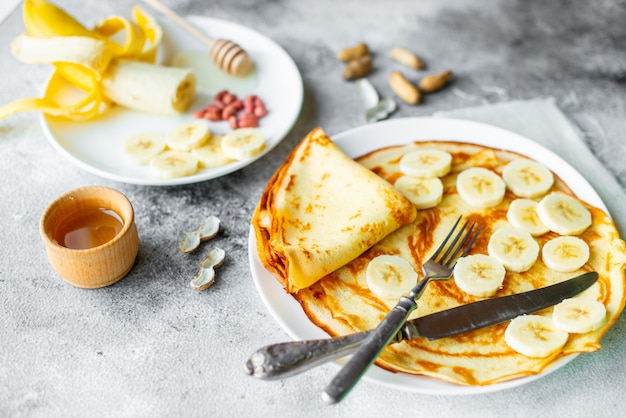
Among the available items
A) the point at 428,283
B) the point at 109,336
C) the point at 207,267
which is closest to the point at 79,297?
the point at 109,336

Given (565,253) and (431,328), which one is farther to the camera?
(565,253)

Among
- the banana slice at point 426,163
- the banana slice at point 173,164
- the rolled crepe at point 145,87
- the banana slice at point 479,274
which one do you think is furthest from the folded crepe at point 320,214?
the rolled crepe at point 145,87

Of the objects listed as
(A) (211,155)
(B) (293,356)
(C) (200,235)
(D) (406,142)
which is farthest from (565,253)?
(A) (211,155)

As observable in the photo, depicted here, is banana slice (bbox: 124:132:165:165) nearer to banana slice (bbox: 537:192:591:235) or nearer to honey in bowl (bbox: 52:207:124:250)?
honey in bowl (bbox: 52:207:124:250)

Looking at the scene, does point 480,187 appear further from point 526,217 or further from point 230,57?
point 230,57

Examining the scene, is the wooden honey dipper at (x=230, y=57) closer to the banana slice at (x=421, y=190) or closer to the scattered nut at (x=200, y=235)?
the scattered nut at (x=200, y=235)

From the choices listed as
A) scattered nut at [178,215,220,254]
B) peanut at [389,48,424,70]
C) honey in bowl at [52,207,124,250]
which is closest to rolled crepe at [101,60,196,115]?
scattered nut at [178,215,220,254]
